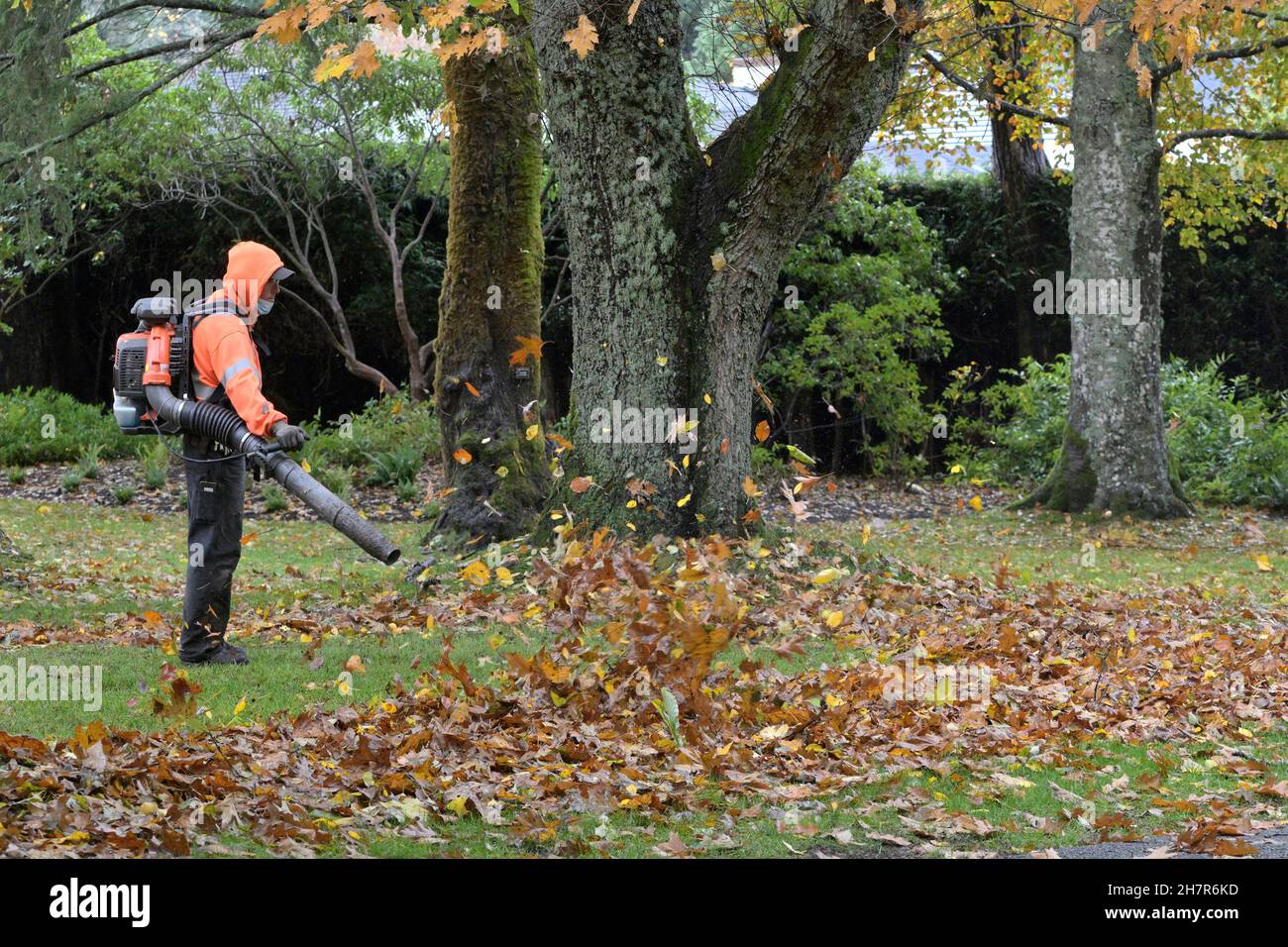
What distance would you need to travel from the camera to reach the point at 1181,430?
19.5 metres

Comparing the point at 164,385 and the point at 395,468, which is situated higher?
the point at 164,385

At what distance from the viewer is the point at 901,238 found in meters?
21.5

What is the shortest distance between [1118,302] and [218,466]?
1165 centimetres

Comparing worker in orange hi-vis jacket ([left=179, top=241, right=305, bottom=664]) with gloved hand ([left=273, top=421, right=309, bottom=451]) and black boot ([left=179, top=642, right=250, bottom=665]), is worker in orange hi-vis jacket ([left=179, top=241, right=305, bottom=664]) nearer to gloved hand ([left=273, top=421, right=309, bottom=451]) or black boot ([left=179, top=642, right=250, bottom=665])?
black boot ([left=179, top=642, right=250, bottom=665])

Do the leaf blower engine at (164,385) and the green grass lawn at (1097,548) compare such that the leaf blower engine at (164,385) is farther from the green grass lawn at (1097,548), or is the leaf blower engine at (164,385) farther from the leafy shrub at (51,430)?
the leafy shrub at (51,430)

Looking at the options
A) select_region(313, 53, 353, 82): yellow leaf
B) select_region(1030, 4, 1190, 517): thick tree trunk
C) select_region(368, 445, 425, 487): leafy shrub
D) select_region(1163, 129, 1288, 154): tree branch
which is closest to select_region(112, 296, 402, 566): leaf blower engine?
select_region(313, 53, 353, 82): yellow leaf

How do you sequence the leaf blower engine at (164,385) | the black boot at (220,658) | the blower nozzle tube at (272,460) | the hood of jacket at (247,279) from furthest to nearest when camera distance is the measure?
the black boot at (220,658), the hood of jacket at (247,279), the leaf blower engine at (164,385), the blower nozzle tube at (272,460)

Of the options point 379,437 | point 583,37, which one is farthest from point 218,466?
point 379,437

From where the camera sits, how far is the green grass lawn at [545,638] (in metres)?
5.30

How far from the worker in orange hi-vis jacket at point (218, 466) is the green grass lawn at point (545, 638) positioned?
29cm

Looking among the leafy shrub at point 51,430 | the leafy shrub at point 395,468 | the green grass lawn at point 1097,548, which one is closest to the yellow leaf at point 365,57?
the green grass lawn at point 1097,548

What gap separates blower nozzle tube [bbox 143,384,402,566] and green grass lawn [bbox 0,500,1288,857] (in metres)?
0.92

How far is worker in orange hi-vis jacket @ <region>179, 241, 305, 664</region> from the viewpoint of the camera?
25.2 ft

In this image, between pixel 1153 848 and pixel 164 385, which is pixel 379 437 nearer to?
pixel 164 385
